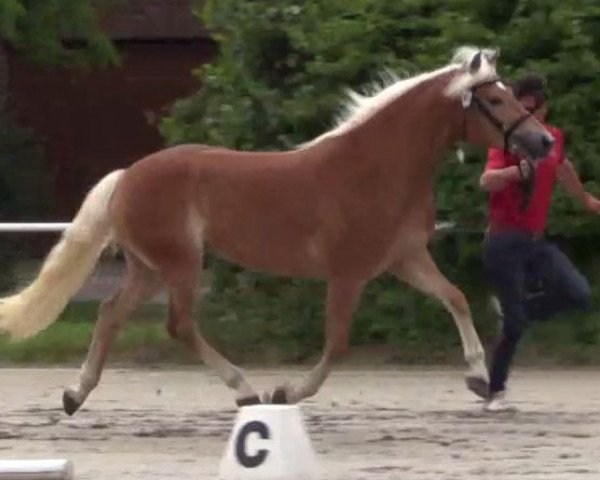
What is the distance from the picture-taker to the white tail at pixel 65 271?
10.8m

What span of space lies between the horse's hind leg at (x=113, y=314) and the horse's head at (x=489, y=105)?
2.00 meters

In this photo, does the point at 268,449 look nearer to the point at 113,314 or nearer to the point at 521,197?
the point at 113,314

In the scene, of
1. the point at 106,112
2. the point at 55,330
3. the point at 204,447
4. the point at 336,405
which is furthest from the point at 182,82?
the point at 204,447

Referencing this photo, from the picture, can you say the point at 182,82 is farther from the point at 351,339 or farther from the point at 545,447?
the point at 545,447

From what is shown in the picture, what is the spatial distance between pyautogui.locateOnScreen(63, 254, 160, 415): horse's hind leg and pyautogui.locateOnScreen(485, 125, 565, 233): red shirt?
6.43 feet

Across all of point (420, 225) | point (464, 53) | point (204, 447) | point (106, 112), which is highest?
point (464, 53)

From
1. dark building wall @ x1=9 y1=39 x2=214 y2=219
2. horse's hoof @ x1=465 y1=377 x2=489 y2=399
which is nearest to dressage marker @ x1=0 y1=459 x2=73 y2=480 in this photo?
horse's hoof @ x1=465 y1=377 x2=489 y2=399

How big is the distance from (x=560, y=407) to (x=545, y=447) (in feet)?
6.06

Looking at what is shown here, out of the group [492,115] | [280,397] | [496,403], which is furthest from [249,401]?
[492,115]

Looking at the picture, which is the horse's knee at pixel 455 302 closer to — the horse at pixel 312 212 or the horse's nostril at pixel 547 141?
the horse at pixel 312 212

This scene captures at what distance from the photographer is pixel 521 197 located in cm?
1079

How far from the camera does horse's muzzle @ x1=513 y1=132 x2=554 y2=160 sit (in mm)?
10211

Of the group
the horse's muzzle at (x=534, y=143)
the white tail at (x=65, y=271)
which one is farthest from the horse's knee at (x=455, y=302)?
the white tail at (x=65, y=271)

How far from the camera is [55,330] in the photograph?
1487 cm
